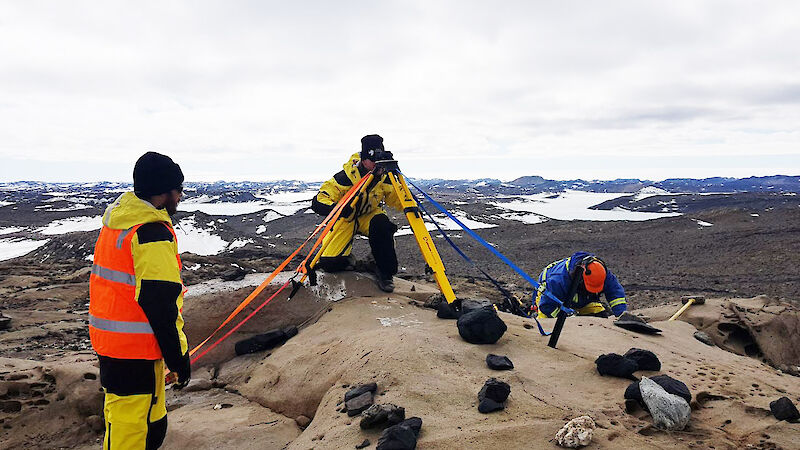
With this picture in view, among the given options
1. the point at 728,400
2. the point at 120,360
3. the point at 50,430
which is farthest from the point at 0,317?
the point at 728,400

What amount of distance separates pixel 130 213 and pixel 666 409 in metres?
3.36

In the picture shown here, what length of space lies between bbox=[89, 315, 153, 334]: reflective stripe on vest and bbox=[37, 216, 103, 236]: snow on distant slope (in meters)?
34.8

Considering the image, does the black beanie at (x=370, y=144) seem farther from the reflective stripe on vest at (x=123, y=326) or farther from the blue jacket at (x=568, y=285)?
the reflective stripe on vest at (x=123, y=326)

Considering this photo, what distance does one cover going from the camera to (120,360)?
2.55 meters

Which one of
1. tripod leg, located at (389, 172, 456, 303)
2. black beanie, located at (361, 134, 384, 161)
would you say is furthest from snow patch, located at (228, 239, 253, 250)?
tripod leg, located at (389, 172, 456, 303)

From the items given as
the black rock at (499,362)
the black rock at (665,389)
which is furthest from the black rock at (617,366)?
the black rock at (499,362)

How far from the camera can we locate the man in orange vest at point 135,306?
2498 millimetres

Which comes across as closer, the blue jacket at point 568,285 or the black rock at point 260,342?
the blue jacket at point 568,285

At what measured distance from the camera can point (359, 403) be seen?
9.88 feet

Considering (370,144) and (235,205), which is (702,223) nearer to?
(370,144)

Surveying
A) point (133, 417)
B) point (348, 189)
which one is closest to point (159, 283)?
point (133, 417)

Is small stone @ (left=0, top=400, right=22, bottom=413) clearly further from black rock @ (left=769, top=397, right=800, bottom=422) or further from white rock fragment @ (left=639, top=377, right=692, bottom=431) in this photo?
black rock @ (left=769, top=397, right=800, bottom=422)

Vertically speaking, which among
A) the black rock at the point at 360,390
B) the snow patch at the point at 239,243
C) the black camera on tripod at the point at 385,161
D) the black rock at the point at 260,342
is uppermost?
the black camera on tripod at the point at 385,161

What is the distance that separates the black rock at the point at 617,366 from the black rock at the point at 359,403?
1.75 metres
